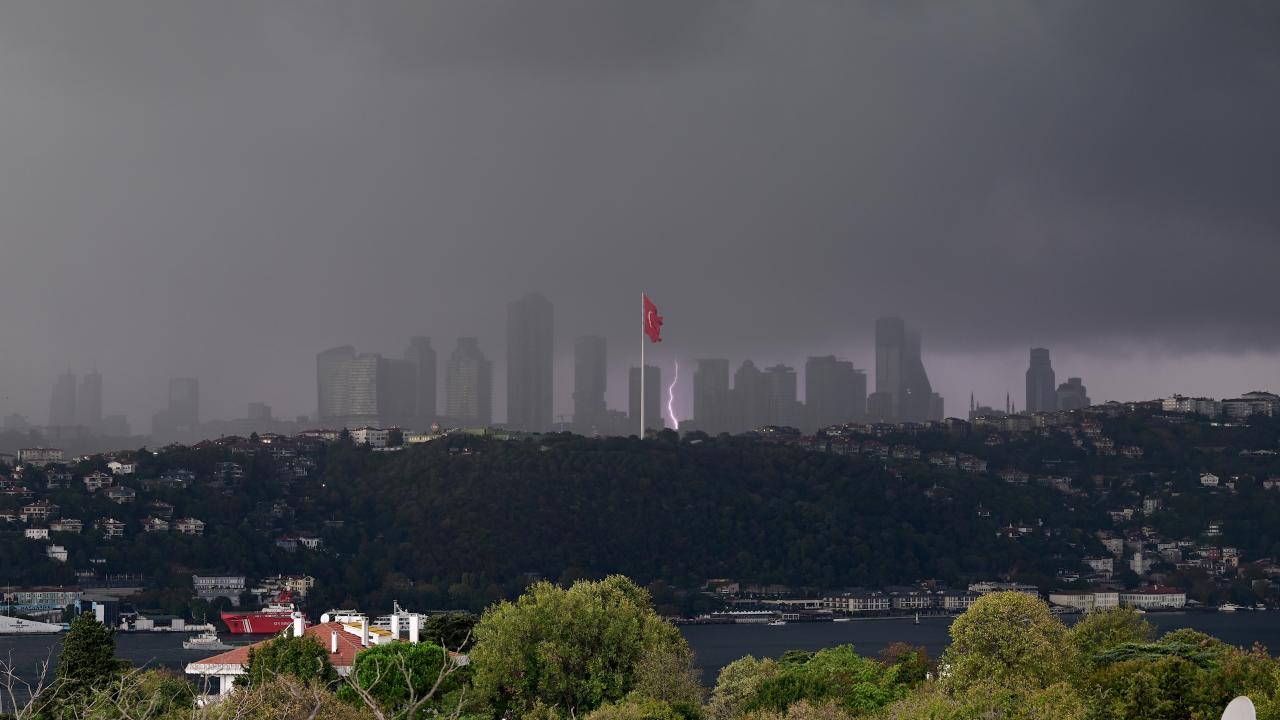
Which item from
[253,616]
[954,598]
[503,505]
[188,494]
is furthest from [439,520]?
[954,598]

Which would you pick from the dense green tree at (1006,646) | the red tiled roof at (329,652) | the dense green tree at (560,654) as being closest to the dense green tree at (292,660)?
the red tiled roof at (329,652)

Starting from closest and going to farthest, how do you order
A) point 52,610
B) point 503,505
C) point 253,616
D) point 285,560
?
1. point 253,616
2. point 52,610
3. point 285,560
4. point 503,505

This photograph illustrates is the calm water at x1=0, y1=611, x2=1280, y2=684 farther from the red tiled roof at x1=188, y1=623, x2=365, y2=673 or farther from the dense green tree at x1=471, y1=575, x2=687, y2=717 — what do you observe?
the dense green tree at x1=471, y1=575, x2=687, y2=717

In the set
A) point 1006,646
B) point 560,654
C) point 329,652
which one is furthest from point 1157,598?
point 560,654

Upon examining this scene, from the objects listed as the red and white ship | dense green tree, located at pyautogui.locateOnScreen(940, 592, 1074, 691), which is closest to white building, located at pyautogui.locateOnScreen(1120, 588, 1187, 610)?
the red and white ship

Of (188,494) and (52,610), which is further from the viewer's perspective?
(188,494)

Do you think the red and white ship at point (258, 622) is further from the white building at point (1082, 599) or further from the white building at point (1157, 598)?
the white building at point (1157, 598)

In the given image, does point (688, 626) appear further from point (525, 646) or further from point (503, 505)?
point (525, 646)
